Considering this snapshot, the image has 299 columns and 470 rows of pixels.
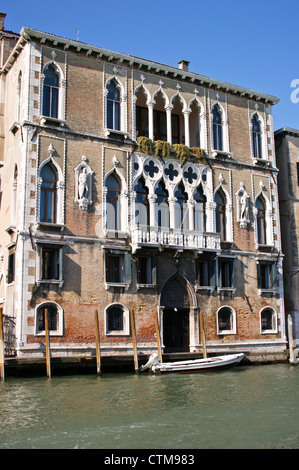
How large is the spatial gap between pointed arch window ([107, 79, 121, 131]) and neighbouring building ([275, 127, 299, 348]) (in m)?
8.14

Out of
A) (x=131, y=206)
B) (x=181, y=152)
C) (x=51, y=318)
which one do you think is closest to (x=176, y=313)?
(x=131, y=206)

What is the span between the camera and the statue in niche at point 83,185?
18484 mm

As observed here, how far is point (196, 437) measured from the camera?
30.2ft

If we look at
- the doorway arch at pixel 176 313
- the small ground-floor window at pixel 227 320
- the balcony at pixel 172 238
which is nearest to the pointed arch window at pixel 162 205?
the balcony at pixel 172 238

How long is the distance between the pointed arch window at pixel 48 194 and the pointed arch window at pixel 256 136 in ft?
29.3

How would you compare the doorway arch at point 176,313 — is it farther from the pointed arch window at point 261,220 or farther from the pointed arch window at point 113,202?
the pointed arch window at point 261,220

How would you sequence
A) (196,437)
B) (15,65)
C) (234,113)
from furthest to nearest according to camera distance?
(234,113) → (15,65) → (196,437)

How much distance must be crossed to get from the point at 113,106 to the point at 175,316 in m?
7.73

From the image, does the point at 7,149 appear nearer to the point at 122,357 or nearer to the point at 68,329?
the point at 68,329

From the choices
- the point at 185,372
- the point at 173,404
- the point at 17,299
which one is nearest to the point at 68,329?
the point at 17,299

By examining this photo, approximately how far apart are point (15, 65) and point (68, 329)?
9.51 metres

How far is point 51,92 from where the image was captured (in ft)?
62.1

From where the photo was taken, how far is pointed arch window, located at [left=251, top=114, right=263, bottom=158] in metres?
23.3

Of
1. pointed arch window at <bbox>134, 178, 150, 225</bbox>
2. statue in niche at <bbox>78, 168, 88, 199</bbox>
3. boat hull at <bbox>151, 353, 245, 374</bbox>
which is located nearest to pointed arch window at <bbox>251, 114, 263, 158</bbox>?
pointed arch window at <bbox>134, 178, 150, 225</bbox>
